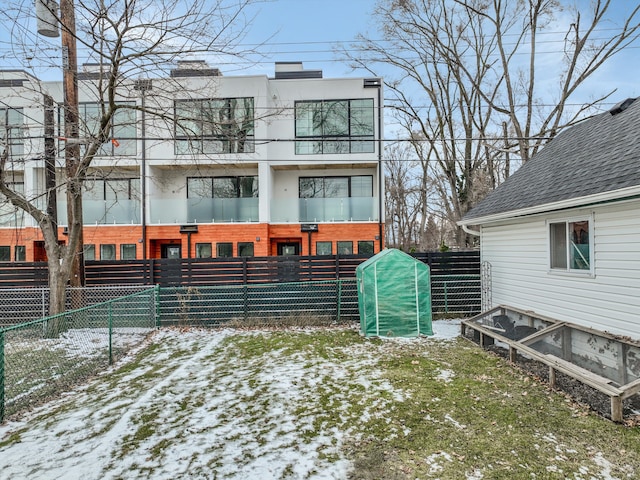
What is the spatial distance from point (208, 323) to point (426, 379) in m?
6.00

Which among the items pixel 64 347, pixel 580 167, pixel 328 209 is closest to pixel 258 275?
pixel 64 347

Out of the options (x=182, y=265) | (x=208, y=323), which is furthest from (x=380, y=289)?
(x=182, y=265)

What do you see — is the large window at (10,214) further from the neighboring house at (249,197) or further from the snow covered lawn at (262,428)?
the snow covered lawn at (262,428)

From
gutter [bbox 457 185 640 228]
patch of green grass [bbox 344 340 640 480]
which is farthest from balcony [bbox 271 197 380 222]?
patch of green grass [bbox 344 340 640 480]

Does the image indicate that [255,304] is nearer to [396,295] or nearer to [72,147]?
[396,295]

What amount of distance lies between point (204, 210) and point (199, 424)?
10.8 meters

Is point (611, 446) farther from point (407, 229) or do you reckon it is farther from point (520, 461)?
point (407, 229)

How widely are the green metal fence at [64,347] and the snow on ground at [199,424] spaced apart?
1.34 ft

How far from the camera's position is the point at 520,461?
3.21 metres

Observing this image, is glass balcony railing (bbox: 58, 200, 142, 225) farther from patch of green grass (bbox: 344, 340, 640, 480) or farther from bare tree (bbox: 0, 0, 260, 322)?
patch of green grass (bbox: 344, 340, 640, 480)

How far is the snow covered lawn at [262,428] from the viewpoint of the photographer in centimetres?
314

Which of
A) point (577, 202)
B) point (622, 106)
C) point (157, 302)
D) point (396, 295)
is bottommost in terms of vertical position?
point (157, 302)

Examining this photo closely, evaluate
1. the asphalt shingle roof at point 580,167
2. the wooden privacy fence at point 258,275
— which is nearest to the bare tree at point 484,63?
the asphalt shingle roof at point 580,167

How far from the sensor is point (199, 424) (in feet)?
13.1
